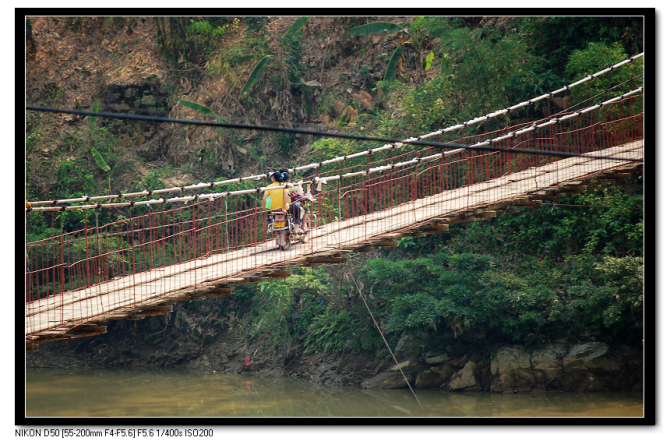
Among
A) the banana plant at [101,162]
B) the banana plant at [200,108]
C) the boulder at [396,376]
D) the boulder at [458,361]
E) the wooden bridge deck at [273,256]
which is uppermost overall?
the banana plant at [200,108]

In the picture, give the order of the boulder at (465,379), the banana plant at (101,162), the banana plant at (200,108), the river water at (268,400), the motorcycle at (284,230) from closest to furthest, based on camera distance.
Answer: the motorcycle at (284,230) < the river water at (268,400) < the boulder at (465,379) < the banana plant at (101,162) < the banana plant at (200,108)

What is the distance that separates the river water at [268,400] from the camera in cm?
683

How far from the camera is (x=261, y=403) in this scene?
7547 mm

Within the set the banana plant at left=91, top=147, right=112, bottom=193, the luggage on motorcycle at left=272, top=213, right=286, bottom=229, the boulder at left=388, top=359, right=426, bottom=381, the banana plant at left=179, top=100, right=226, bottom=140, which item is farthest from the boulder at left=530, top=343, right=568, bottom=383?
the banana plant at left=91, top=147, right=112, bottom=193

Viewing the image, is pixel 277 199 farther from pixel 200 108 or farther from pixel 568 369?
pixel 200 108

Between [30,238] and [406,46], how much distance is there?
6105 millimetres

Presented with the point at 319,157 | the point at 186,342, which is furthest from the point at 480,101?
the point at 186,342

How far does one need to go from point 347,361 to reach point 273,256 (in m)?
3.62

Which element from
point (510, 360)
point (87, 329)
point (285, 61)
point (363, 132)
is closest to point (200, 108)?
point (285, 61)

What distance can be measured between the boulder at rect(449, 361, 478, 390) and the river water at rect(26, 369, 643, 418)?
0.35 feet

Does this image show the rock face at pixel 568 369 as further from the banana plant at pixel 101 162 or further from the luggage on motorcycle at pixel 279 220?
the banana plant at pixel 101 162

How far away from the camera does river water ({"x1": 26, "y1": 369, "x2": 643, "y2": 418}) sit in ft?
22.4

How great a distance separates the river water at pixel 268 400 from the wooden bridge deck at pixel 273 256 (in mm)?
2144

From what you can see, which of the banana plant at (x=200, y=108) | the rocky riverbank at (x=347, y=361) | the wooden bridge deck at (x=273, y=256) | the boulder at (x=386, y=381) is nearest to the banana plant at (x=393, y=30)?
the banana plant at (x=200, y=108)
